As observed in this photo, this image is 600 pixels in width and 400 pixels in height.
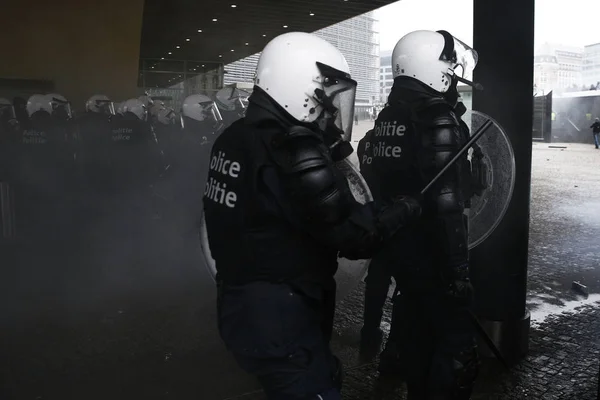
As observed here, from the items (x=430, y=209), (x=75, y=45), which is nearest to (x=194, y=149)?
(x=75, y=45)

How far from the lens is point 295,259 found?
5.71ft

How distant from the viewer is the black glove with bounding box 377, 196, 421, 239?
188 centimetres

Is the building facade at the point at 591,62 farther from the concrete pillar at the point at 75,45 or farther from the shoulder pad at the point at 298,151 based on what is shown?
the shoulder pad at the point at 298,151

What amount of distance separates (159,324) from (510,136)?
2790mm

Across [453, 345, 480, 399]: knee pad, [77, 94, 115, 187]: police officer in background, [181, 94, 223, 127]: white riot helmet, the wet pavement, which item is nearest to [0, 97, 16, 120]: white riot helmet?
[77, 94, 115, 187]: police officer in background

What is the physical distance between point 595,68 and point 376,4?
11.7 m

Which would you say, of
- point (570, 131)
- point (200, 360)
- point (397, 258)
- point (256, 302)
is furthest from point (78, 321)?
point (570, 131)

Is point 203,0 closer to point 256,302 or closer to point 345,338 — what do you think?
point 345,338

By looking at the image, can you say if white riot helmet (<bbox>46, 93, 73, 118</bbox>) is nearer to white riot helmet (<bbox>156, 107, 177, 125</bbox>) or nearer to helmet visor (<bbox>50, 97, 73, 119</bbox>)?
helmet visor (<bbox>50, 97, 73, 119</bbox>)

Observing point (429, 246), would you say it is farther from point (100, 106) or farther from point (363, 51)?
point (100, 106)

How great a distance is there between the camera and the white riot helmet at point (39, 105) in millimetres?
8288

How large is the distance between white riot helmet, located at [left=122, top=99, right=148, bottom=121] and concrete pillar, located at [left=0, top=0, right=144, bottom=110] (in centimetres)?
324

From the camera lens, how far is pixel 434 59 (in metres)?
2.66

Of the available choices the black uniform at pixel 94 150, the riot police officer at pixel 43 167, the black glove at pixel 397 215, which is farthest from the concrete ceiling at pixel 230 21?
the black glove at pixel 397 215
